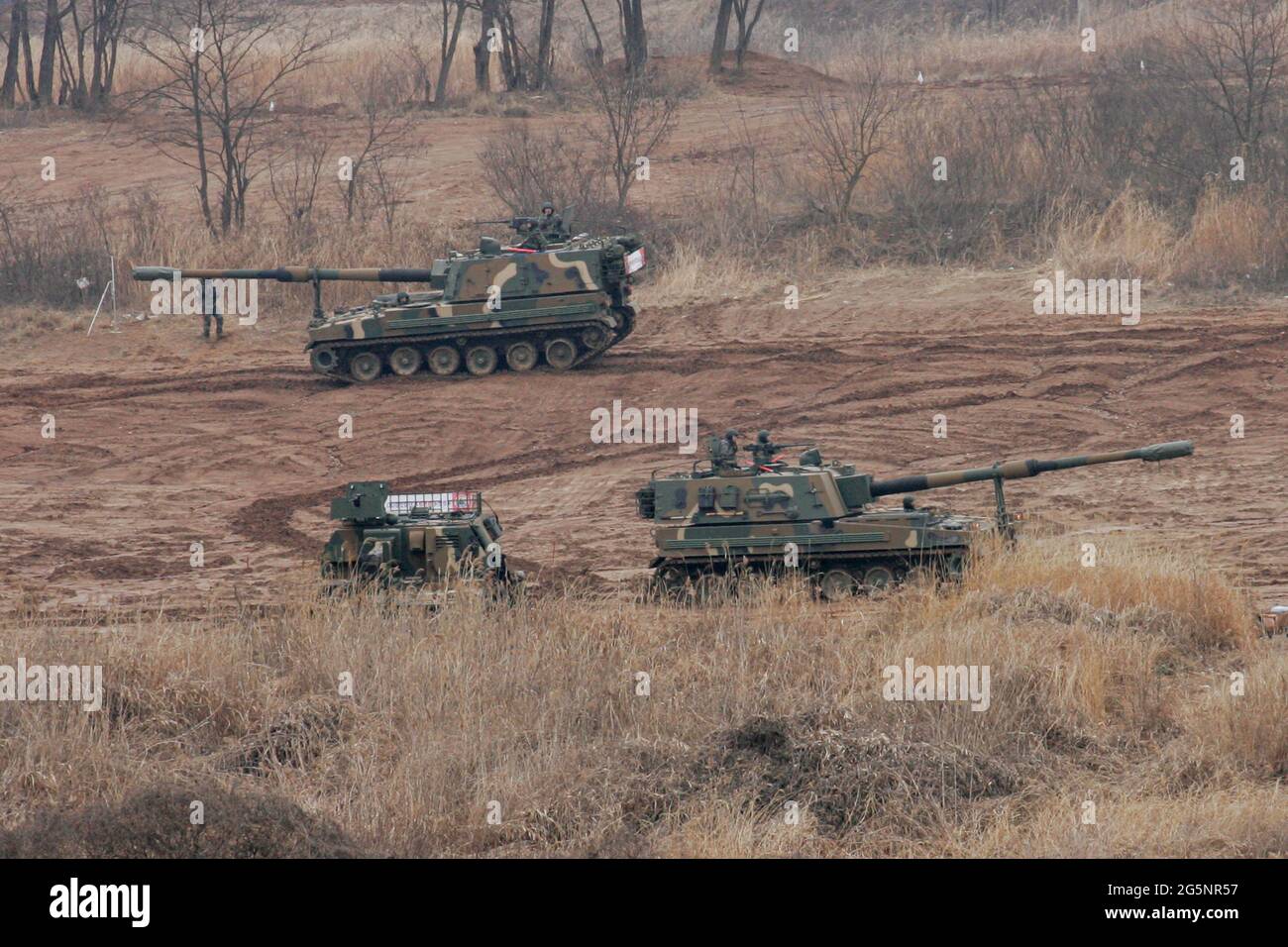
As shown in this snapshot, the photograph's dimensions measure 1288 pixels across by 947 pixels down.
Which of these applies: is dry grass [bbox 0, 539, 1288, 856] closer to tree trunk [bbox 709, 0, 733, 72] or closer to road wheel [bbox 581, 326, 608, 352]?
road wheel [bbox 581, 326, 608, 352]

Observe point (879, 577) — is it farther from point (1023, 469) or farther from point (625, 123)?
point (625, 123)

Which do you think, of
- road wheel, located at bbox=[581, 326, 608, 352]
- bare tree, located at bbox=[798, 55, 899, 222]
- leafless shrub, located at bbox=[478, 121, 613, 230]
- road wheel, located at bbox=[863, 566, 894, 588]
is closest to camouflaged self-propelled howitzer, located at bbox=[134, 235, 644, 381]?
road wheel, located at bbox=[581, 326, 608, 352]

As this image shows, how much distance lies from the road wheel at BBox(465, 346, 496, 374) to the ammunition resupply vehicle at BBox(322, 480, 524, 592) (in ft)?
31.2

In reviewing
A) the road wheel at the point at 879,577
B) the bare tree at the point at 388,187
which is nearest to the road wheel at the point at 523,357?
the bare tree at the point at 388,187

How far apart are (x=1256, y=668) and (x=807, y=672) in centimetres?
274

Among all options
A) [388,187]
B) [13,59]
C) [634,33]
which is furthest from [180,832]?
[13,59]

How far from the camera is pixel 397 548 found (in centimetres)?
1391

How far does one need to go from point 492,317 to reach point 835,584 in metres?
9.69

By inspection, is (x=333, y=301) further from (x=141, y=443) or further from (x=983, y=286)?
(x=983, y=286)

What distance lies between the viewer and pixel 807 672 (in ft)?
37.0

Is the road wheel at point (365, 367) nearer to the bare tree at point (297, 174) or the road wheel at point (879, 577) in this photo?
the bare tree at point (297, 174)

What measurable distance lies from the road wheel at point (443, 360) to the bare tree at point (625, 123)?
238 inches

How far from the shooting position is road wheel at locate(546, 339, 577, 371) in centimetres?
2344
